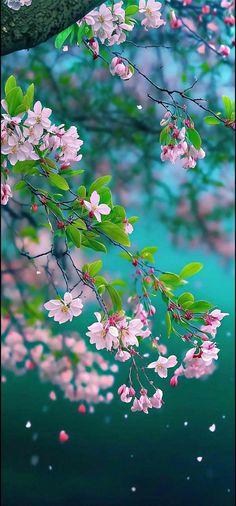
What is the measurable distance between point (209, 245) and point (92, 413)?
1527 millimetres

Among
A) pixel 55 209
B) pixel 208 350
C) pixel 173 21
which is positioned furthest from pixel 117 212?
pixel 173 21

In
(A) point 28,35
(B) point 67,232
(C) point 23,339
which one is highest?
(C) point 23,339

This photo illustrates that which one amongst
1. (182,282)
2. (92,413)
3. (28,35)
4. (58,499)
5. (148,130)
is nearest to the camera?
(28,35)

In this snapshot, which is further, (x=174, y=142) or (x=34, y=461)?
(x=34, y=461)

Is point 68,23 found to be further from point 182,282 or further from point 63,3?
point 182,282

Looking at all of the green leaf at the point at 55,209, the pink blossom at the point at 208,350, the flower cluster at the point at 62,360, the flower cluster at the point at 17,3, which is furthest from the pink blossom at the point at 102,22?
the flower cluster at the point at 62,360

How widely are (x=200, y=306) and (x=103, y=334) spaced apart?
14.0 inches

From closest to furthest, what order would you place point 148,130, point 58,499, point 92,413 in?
point 148,130, point 58,499, point 92,413

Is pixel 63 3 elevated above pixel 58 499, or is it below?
above

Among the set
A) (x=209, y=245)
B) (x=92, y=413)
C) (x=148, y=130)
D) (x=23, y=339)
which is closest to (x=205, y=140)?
(x=148, y=130)

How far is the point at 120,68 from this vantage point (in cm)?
261

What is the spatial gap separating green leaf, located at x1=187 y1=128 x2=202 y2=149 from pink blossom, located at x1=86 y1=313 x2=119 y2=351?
0.60 meters

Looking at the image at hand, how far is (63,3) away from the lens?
2.31m

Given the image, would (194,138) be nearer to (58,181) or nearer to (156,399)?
(58,181)
